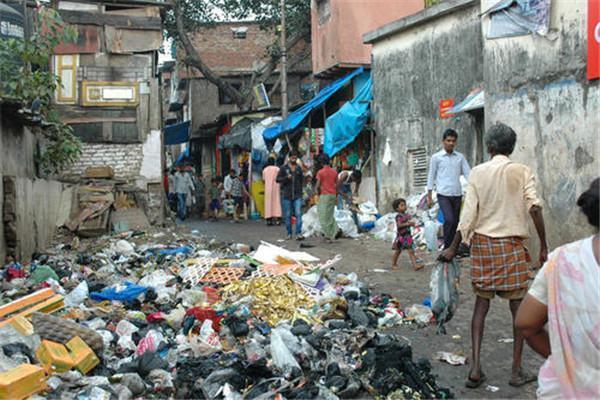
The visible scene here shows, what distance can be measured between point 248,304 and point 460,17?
349 inches

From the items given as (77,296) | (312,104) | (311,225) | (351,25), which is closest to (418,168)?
(311,225)

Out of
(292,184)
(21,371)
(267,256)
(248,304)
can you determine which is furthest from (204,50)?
(21,371)

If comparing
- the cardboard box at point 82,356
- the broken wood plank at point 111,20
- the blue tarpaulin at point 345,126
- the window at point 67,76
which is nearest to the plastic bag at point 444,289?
the cardboard box at point 82,356

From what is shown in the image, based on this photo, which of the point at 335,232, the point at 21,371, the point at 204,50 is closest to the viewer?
the point at 21,371

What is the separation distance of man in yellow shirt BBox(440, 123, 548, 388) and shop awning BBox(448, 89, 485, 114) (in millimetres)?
7213

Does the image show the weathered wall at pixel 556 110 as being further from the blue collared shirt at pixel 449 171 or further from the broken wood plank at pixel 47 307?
the broken wood plank at pixel 47 307

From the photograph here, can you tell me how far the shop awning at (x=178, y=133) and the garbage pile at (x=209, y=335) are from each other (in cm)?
2139

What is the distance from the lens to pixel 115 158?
16.8 meters

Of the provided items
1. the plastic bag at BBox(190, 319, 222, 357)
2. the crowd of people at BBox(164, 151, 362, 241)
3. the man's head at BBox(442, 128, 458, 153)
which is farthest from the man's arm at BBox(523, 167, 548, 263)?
the crowd of people at BBox(164, 151, 362, 241)

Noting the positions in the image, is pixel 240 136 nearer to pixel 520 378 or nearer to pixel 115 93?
pixel 115 93

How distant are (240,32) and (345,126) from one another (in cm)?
1909

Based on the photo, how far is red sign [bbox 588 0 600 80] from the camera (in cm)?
730

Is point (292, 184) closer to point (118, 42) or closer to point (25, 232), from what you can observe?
point (25, 232)

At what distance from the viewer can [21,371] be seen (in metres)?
3.72
